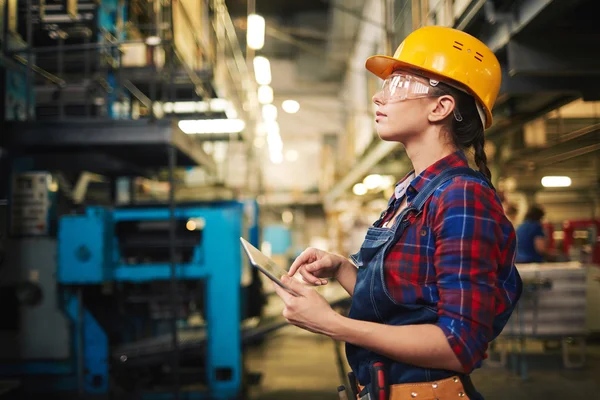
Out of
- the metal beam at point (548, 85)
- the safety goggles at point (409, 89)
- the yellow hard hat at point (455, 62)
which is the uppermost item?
the metal beam at point (548, 85)

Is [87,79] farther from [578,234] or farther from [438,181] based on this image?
[578,234]

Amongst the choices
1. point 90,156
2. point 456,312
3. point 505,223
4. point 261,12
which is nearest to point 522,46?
point 505,223

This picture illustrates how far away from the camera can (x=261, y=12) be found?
763 inches

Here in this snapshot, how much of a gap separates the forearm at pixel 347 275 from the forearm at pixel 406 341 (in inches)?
21.3

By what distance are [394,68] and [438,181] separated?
0.49m

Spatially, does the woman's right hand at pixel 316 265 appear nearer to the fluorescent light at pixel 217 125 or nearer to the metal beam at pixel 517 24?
the metal beam at pixel 517 24

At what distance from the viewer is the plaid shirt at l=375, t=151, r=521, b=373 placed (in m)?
1.35

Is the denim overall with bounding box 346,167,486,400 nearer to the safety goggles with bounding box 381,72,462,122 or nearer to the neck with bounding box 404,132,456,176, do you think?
the neck with bounding box 404,132,456,176

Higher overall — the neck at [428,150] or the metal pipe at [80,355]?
the neck at [428,150]

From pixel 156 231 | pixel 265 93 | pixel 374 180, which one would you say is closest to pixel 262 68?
pixel 265 93

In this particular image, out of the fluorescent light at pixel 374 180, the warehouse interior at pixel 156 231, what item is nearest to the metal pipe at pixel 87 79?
the warehouse interior at pixel 156 231

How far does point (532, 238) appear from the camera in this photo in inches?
312

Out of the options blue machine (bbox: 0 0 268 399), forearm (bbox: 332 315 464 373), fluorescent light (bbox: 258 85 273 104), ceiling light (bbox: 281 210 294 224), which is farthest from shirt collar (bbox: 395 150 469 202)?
ceiling light (bbox: 281 210 294 224)

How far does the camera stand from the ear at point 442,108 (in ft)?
5.45
